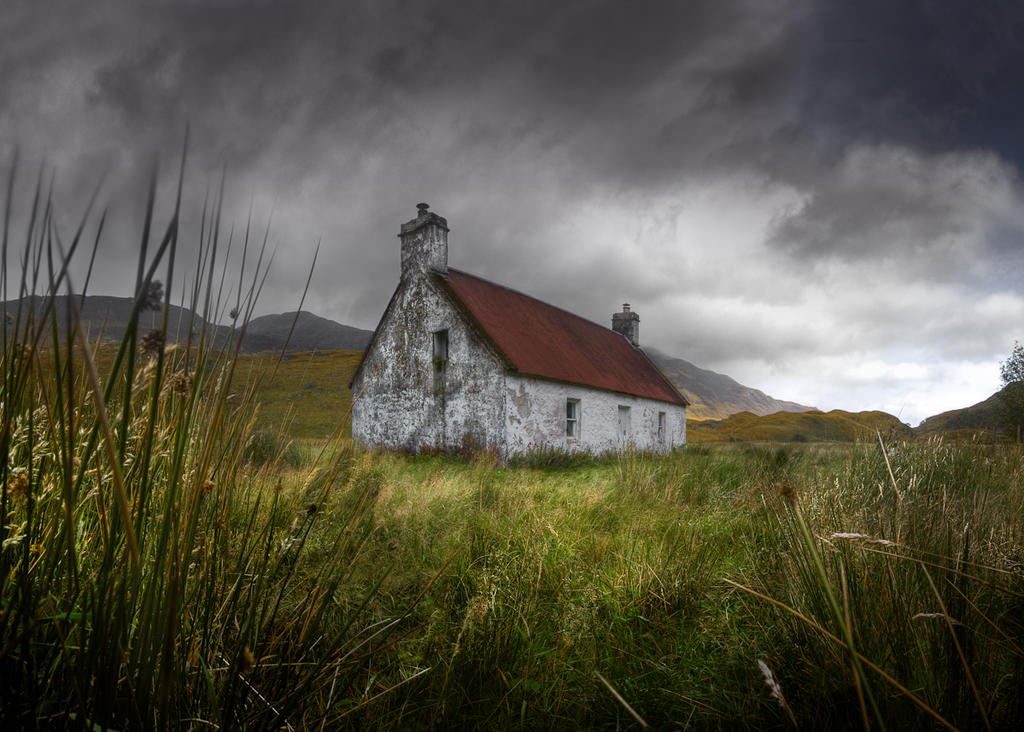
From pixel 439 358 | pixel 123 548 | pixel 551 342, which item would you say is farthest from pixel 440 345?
pixel 123 548

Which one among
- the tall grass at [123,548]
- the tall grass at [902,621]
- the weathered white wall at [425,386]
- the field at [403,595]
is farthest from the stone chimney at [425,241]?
the tall grass at [123,548]

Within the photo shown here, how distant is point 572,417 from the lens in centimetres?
1436

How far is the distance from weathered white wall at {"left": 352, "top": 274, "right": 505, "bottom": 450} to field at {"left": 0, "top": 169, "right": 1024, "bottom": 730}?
7932 mm

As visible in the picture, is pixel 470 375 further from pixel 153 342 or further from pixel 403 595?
pixel 153 342

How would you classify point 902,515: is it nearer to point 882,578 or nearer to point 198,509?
point 882,578

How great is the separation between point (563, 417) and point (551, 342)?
2.63 metres

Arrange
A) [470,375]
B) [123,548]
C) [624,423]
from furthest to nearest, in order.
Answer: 1. [624,423]
2. [470,375]
3. [123,548]

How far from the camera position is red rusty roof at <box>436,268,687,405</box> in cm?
1310

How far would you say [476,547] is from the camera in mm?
3461

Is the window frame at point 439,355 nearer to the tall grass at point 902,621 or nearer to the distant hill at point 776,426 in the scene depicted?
the tall grass at point 902,621

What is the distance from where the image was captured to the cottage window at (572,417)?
14029mm

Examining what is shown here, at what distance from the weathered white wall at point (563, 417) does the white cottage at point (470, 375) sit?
28 millimetres

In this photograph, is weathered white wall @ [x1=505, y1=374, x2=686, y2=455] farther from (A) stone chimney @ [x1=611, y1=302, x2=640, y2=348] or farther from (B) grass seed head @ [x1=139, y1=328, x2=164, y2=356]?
(B) grass seed head @ [x1=139, y1=328, x2=164, y2=356]

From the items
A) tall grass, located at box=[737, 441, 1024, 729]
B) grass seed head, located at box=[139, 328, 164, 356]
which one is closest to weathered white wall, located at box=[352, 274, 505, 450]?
tall grass, located at box=[737, 441, 1024, 729]
